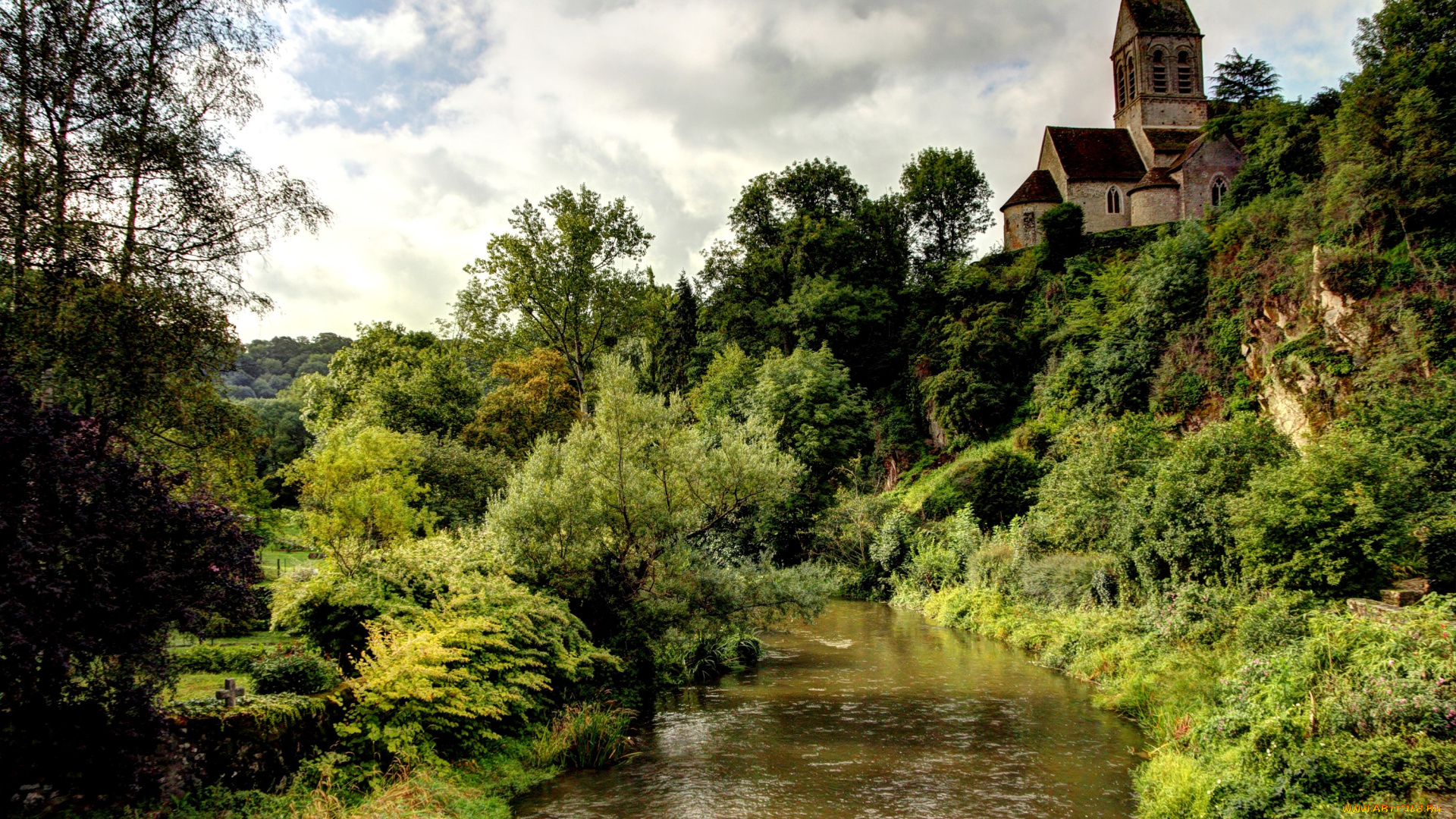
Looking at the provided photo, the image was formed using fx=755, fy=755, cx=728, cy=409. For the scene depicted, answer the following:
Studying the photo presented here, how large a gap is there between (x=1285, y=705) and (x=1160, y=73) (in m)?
44.2

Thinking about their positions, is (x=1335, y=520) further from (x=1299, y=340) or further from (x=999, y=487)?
(x=999, y=487)

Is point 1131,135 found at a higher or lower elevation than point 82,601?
higher

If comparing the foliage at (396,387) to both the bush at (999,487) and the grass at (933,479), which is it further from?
the bush at (999,487)

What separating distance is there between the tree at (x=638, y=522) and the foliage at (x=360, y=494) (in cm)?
504

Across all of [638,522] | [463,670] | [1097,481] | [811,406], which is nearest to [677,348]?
[811,406]

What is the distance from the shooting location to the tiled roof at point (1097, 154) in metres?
41.2

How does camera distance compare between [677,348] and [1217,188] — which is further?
[677,348]

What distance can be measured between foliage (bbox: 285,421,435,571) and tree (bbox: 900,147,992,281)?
129 feet

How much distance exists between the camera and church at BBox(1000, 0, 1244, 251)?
41094 millimetres

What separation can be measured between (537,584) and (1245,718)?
40.2 ft

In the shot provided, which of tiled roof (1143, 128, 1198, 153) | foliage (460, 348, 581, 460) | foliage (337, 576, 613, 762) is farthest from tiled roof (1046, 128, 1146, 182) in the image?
foliage (337, 576, 613, 762)

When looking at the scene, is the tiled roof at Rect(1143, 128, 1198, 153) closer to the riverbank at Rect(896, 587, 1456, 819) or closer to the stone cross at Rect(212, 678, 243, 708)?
the riverbank at Rect(896, 587, 1456, 819)

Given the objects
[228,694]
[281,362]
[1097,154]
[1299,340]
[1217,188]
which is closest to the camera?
[228,694]

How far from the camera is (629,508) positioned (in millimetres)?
15594
